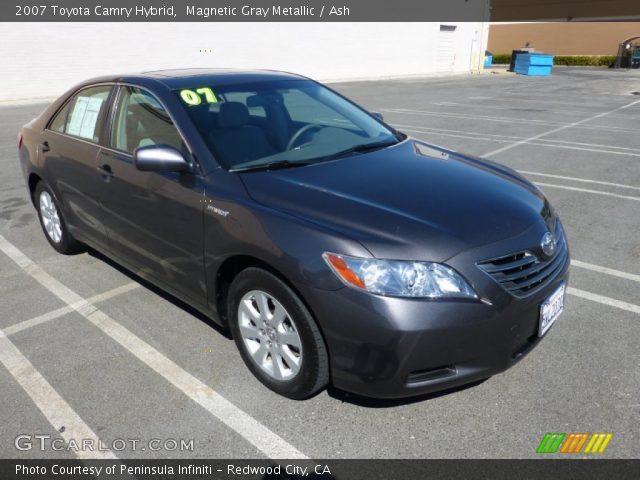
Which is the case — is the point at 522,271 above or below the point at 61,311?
above

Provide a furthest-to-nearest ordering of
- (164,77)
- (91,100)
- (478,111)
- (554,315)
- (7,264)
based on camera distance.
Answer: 1. (478,111)
2. (7,264)
3. (91,100)
4. (164,77)
5. (554,315)

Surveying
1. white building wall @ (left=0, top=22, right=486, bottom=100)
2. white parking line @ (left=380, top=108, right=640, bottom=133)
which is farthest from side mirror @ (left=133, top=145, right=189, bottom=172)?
white building wall @ (left=0, top=22, right=486, bottom=100)

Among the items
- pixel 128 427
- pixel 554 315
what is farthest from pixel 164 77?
pixel 554 315

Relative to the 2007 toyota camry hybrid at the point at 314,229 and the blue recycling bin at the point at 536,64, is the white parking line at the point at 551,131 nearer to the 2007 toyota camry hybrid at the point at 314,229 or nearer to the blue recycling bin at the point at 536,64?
the 2007 toyota camry hybrid at the point at 314,229

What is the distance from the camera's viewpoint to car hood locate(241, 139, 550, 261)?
2377 mm

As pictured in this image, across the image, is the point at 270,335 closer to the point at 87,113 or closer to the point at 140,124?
the point at 140,124

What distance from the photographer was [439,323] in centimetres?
225

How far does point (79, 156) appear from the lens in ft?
12.9

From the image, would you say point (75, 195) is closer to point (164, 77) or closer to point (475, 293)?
point (164, 77)

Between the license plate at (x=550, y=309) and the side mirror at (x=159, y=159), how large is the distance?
2031 millimetres

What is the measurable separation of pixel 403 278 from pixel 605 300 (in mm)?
2246

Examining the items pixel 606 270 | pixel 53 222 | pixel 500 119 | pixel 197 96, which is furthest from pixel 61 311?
pixel 500 119

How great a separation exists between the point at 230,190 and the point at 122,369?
1290mm

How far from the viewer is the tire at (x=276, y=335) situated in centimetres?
250
